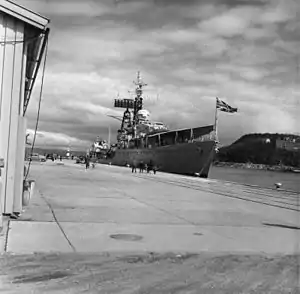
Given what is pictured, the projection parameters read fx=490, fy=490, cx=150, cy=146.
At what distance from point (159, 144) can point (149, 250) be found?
60.7 metres

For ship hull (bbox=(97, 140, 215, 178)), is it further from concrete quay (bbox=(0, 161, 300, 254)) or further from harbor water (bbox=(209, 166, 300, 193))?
concrete quay (bbox=(0, 161, 300, 254))

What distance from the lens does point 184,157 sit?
61.6 m

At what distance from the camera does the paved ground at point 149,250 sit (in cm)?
582

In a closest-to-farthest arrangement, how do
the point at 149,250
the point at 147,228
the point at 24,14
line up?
the point at 149,250
the point at 24,14
the point at 147,228

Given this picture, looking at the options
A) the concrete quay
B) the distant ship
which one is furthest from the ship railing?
the concrete quay

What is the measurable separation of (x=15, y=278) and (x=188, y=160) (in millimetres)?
55481

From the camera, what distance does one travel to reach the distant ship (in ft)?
195

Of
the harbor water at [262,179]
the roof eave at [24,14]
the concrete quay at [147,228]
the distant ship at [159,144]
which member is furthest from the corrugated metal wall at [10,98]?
the distant ship at [159,144]

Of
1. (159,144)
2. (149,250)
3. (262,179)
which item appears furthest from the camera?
(262,179)

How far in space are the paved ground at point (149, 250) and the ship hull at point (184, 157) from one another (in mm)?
45250

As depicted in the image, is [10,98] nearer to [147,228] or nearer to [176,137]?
[147,228]

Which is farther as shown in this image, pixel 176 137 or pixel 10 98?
pixel 176 137

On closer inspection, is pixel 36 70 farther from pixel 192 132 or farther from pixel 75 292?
pixel 192 132

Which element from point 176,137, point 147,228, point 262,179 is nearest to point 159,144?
point 176,137
